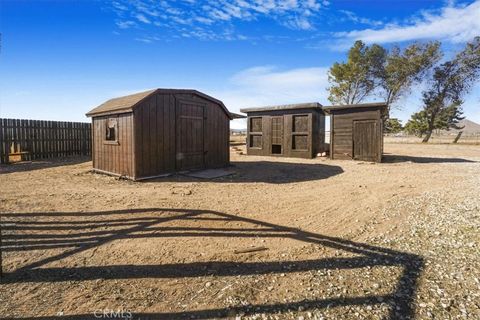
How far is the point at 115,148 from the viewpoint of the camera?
9531mm

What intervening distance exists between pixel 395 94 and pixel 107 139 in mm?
37993

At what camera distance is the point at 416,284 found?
9.75 ft

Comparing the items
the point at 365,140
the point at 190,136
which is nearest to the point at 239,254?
the point at 190,136

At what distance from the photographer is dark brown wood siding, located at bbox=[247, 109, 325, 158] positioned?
635 inches

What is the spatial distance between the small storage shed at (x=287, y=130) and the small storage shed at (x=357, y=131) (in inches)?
48.6

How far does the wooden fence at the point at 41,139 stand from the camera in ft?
43.8

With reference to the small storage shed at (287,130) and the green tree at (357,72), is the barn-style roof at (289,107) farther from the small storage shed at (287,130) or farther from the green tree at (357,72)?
the green tree at (357,72)

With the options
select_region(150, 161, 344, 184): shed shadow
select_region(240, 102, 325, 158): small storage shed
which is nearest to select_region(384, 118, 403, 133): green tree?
select_region(240, 102, 325, 158): small storage shed

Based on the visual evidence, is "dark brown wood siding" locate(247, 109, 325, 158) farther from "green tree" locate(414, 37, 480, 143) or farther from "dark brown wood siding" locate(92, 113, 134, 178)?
"green tree" locate(414, 37, 480, 143)

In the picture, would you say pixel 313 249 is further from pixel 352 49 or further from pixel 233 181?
pixel 352 49

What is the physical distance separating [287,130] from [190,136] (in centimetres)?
806

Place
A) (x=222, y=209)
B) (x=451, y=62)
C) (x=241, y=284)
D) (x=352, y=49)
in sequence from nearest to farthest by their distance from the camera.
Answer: (x=241, y=284) < (x=222, y=209) < (x=451, y=62) < (x=352, y=49)

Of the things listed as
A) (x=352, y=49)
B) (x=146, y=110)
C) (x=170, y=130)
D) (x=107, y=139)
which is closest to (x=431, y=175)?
(x=170, y=130)

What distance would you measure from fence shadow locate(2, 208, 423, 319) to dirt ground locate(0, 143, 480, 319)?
0.8 inches
